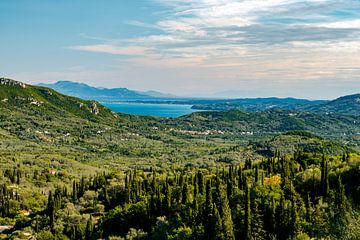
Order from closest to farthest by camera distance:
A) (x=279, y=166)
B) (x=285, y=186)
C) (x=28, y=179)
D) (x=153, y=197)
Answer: (x=285, y=186) → (x=153, y=197) → (x=279, y=166) → (x=28, y=179)

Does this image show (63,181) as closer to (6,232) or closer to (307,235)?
(6,232)

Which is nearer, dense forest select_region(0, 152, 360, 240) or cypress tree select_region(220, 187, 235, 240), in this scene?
cypress tree select_region(220, 187, 235, 240)

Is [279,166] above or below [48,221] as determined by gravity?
above

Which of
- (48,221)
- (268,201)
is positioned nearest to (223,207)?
(268,201)

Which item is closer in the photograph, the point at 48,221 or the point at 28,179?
the point at 48,221

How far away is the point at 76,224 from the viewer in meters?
110

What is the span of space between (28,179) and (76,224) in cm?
8622

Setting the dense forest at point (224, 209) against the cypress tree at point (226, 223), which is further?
→ the dense forest at point (224, 209)

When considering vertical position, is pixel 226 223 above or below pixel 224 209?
below

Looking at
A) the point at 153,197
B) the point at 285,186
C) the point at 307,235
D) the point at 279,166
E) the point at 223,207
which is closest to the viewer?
the point at 307,235

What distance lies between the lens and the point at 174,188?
→ 117 metres

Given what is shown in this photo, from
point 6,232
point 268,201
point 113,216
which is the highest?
point 268,201

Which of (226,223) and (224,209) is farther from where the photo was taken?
(224,209)

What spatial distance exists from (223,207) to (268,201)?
13.4m
